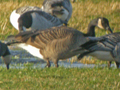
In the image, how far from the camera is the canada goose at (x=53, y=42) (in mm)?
7020

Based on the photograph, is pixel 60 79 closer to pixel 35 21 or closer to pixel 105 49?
pixel 105 49

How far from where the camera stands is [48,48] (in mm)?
7039

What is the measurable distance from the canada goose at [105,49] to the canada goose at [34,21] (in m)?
3.06

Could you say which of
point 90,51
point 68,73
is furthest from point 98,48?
point 68,73

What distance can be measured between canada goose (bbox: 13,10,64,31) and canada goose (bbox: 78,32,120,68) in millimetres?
3061

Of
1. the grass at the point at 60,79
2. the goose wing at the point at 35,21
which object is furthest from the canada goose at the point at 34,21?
the grass at the point at 60,79

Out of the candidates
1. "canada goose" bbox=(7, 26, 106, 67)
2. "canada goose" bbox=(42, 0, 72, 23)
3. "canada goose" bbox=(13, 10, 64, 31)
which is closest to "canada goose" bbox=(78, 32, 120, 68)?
"canada goose" bbox=(7, 26, 106, 67)

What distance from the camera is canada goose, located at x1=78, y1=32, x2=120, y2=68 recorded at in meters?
7.02

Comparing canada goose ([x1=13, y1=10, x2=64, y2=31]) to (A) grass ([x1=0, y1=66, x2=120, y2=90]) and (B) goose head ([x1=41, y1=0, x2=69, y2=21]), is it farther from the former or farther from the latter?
(A) grass ([x1=0, y1=66, x2=120, y2=90])

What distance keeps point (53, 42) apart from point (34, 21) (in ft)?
9.93

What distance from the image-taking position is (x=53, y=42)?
703cm

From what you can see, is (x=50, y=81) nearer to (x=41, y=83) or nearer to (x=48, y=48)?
(x=41, y=83)

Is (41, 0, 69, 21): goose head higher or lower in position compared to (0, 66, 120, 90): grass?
higher

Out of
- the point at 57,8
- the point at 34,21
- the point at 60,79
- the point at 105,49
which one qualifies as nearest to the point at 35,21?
the point at 34,21
